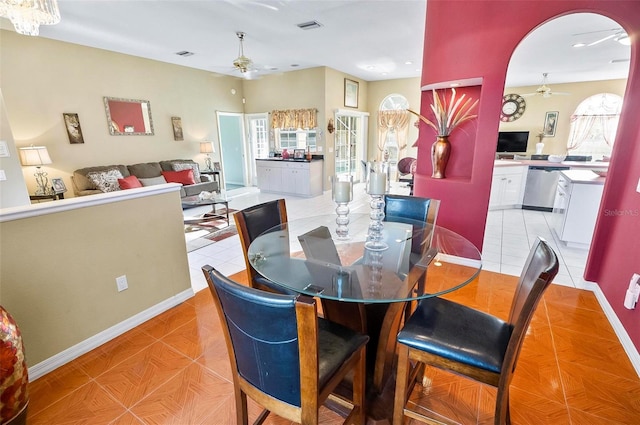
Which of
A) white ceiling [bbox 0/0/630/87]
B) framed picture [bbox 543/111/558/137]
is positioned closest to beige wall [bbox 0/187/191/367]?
white ceiling [bbox 0/0/630/87]

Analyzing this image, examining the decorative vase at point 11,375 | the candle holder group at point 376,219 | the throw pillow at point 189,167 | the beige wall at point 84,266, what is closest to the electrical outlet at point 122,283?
the beige wall at point 84,266

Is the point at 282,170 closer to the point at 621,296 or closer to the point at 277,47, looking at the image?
the point at 277,47

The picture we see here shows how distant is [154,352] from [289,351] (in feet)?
5.03

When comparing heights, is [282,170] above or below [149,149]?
below

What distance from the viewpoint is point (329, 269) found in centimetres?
165

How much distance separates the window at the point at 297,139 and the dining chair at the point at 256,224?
16.1 ft

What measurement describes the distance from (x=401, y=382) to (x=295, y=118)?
6.48 meters

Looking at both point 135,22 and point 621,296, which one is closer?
point 621,296

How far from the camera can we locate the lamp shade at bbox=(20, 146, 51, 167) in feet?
13.5

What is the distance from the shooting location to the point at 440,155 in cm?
321

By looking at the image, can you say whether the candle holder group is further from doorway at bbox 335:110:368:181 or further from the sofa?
doorway at bbox 335:110:368:181

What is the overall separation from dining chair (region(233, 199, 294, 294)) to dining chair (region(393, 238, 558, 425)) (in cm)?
86

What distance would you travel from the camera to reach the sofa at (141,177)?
480cm

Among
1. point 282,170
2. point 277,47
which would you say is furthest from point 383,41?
point 282,170
